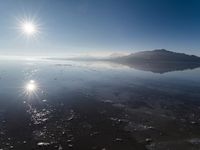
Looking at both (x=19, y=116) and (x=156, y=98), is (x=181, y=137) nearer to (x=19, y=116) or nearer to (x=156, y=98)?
(x=156, y=98)

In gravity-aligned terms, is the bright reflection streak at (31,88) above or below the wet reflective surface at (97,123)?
above

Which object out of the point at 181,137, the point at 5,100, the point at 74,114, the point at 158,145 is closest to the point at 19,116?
the point at 74,114

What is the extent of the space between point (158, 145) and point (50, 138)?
13.0 meters

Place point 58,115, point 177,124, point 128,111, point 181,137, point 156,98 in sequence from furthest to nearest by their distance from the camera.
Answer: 1. point 156,98
2. point 128,111
3. point 58,115
4. point 177,124
5. point 181,137

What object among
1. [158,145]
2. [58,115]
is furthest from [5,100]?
[158,145]

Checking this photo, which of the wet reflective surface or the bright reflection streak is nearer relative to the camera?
the wet reflective surface

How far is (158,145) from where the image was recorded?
21.0 meters

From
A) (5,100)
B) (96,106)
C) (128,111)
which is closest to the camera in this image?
(128,111)

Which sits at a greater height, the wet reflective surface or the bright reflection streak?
the bright reflection streak

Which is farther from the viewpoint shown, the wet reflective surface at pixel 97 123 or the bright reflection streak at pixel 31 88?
the bright reflection streak at pixel 31 88

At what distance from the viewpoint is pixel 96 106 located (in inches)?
1401

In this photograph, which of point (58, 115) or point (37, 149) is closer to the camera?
point (37, 149)

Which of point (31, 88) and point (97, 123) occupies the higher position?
point (31, 88)

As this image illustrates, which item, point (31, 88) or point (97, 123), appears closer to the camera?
point (97, 123)
